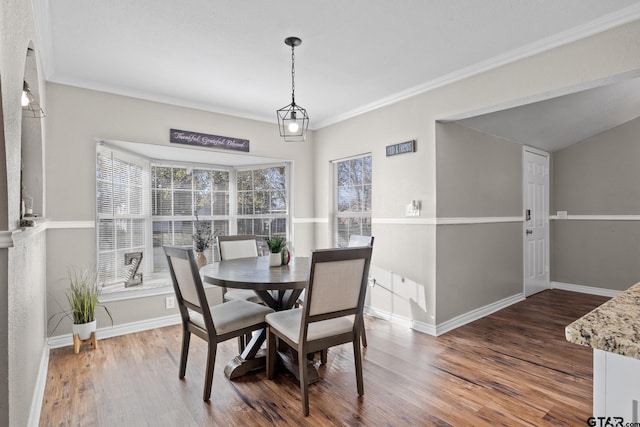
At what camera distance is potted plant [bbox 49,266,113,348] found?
2990 mm

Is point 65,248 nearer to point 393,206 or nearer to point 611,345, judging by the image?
point 393,206

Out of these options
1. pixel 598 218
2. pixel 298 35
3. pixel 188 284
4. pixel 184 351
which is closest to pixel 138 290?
pixel 184 351

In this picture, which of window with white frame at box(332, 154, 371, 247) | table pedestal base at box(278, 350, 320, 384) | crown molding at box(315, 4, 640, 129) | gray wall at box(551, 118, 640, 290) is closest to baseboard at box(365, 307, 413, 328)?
window with white frame at box(332, 154, 371, 247)

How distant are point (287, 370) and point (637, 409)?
2.21 meters

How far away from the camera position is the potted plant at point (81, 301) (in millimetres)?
2990

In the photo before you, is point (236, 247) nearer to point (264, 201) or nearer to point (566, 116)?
point (264, 201)

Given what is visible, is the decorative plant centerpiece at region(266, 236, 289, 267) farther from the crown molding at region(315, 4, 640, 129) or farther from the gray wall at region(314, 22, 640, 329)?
the crown molding at region(315, 4, 640, 129)

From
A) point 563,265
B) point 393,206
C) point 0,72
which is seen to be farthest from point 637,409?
point 563,265

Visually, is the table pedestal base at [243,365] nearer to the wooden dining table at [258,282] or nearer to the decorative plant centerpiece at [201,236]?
the wooden dining table at [258,282]

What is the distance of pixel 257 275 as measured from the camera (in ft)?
7.96

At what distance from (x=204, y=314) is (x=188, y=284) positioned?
24 cm

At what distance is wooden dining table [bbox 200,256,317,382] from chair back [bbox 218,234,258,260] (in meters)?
0.50

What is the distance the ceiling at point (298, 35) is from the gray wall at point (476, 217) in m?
0.81

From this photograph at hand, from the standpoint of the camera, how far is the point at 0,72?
120cm
